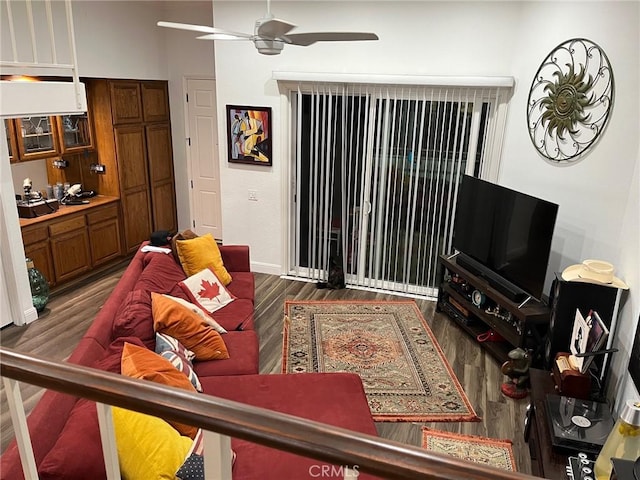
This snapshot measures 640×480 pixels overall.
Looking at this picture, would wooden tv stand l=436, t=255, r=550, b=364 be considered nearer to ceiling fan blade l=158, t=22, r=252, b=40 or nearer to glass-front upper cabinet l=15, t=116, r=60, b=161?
ceiling fan blade l=158, t=22, r=252, b=40

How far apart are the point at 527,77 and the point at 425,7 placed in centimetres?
116

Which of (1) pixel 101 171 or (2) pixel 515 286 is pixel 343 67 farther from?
(1) pixel 101 171

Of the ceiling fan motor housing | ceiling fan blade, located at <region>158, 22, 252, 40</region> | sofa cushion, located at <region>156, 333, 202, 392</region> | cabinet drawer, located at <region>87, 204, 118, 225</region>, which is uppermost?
ceiling fan blade, located at <region>158, 22, 252, 40</region>

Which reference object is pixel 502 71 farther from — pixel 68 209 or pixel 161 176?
pixel 68 209

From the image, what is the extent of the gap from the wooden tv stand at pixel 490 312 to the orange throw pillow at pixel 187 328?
2.17m

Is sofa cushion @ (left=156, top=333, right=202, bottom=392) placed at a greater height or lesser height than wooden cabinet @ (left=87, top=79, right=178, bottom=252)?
lesser

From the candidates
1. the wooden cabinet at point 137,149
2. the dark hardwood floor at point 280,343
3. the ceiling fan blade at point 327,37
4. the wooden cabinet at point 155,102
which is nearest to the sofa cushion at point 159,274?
the dark hardwood floor at point 280,343

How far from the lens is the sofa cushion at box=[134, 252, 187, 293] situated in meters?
3.28

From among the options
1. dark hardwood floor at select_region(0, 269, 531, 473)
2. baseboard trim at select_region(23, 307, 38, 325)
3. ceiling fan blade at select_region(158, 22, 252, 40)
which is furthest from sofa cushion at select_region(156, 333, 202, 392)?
baseboard trim at select_region(23, 307, 38, 325)

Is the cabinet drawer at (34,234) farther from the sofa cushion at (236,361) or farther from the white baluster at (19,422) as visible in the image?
the white baluster at (19,422)

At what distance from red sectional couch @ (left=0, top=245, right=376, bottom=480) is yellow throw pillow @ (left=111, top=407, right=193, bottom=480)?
0.31ft

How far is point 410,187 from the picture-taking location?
486 centimetres

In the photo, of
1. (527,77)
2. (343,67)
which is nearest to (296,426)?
(527,77)

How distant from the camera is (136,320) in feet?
8.46
